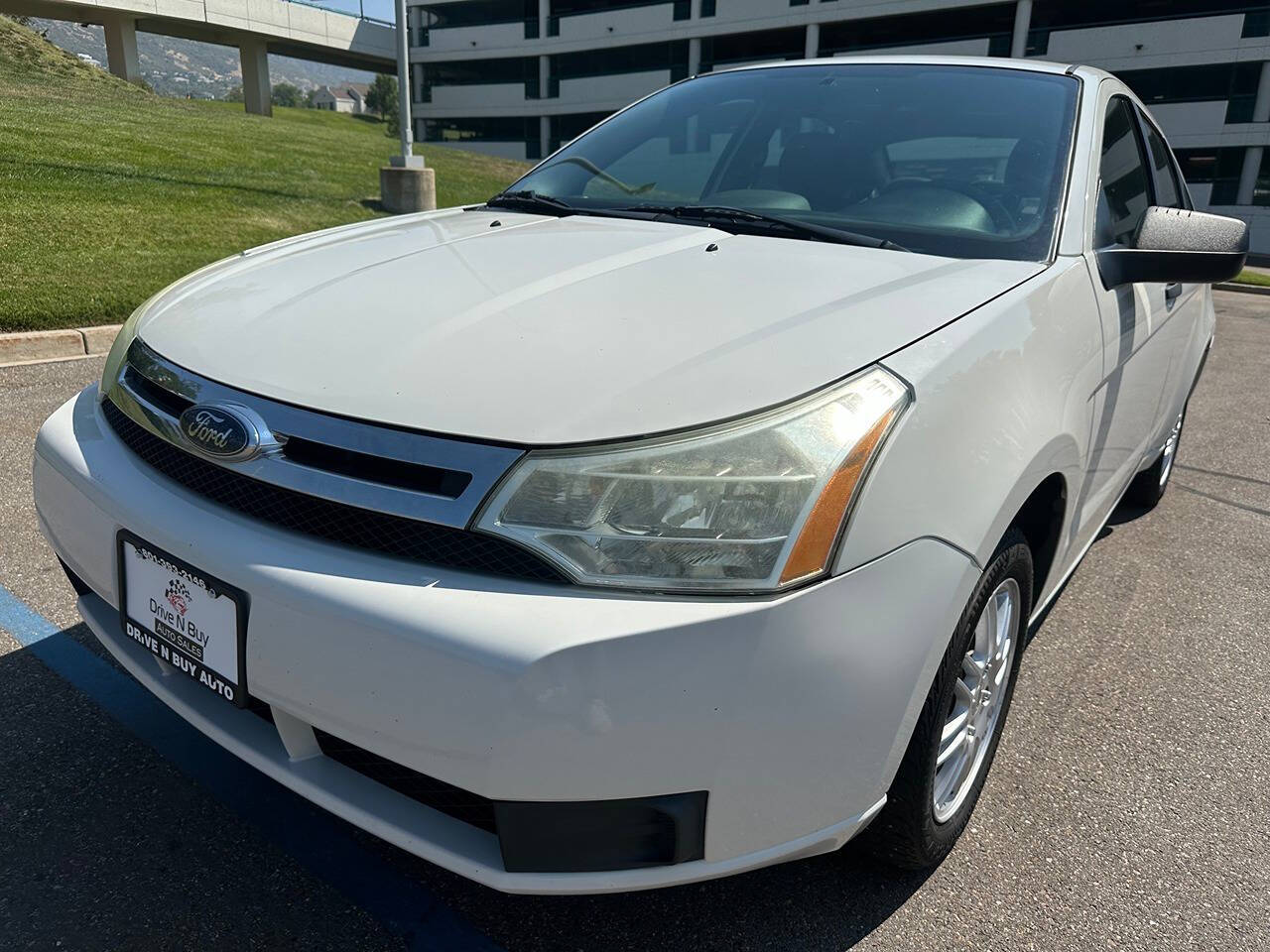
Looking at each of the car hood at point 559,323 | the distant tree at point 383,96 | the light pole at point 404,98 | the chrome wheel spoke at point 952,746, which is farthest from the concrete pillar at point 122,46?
the chrome wheel spoke at point 952,746

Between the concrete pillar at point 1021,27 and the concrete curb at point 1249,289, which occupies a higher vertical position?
the concrete pillar at point 1021,27

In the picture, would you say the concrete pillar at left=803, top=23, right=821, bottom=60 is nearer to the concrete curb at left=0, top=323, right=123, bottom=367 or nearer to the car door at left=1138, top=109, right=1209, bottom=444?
the concrete curb at left=0, top=323, right=123, bottom=367

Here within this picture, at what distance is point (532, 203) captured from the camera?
2.83 metres

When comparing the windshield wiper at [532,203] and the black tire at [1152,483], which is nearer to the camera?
the windshield wiper at [532,203]

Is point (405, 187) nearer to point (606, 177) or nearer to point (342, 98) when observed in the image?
point (606, 177)

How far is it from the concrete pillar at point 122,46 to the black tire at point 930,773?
4036cm

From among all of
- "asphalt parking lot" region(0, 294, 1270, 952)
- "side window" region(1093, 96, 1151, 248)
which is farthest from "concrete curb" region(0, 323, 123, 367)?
"side window" region(1093, 96, 1151, 248)

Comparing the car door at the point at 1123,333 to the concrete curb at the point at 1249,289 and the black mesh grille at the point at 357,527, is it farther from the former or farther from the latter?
the concrete curb at the point at 1249,289

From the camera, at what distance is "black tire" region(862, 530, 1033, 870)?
1592 millimetres

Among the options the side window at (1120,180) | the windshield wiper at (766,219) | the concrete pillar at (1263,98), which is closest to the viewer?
the windshield wiper at (766,219)

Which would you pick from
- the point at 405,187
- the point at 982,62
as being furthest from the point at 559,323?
the point at 405,187

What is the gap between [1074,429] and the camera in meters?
2.01

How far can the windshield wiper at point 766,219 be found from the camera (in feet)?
7.15

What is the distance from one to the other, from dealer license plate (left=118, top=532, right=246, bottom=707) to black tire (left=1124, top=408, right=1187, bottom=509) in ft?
12.1
